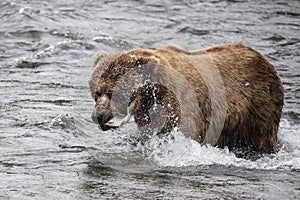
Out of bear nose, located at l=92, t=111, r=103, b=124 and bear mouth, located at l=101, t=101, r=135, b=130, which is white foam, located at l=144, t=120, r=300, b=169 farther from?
bear nose, located at l=92, t=111, r=103, b=124

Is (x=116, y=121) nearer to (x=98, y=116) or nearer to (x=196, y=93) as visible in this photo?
(x=98, y=116)

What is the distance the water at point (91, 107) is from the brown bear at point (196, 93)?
0.21 meters

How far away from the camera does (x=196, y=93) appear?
6.90 m

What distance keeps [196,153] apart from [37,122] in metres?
2.08

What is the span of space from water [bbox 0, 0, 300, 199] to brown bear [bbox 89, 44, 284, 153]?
0.21m

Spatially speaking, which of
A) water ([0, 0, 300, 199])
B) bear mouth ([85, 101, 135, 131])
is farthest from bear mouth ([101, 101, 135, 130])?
water ([0, 0, 300, 199])

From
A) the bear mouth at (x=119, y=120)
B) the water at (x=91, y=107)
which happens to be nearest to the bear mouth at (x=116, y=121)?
the bear mouth at (x=119, y=120)

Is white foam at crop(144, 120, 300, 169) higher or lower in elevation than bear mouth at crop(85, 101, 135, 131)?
lower

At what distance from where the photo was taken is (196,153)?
6.88 m

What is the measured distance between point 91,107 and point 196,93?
2.42 m

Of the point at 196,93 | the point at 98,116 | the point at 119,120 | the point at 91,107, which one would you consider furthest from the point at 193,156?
the point at 91,107

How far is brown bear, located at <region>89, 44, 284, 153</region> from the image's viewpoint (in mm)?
6637

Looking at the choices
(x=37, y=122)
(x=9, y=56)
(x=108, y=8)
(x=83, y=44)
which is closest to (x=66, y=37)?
(x=83, y=44)

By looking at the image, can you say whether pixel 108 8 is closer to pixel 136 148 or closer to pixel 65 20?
pixel 65 20
